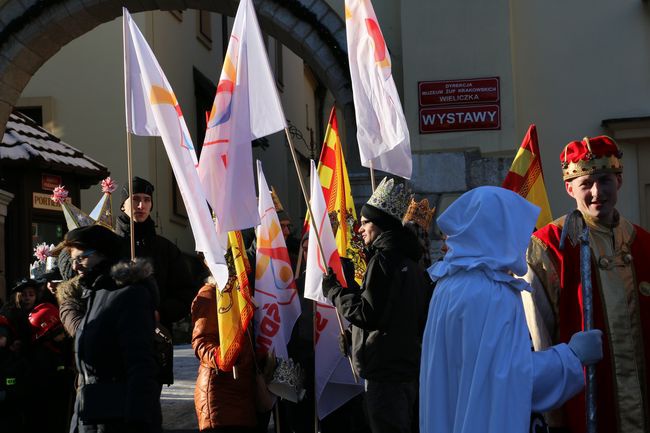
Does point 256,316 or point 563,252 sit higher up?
point 563,252

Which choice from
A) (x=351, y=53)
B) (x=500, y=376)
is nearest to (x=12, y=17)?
(x=351, y=53)

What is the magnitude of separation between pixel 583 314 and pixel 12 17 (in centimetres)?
795

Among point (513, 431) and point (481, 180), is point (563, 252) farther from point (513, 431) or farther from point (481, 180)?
point (481, 180)

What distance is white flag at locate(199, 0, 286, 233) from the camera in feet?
18.9

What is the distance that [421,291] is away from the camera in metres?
5.70

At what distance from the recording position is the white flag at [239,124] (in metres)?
5.77

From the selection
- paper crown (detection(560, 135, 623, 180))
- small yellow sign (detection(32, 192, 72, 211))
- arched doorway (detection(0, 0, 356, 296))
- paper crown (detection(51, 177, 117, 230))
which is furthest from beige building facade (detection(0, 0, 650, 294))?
paper crown (detection(560, 135, 623, 180))

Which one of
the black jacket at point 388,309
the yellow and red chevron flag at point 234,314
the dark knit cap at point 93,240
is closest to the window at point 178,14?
the yellow and red chevron flag at point 234,314

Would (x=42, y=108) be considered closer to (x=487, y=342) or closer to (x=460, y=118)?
(x=460, y=118)

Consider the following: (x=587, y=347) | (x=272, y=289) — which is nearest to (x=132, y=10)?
(x=272, y=289)

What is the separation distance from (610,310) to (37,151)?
11.6m

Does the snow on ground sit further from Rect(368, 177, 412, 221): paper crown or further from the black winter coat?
the black winter coat

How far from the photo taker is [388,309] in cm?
550

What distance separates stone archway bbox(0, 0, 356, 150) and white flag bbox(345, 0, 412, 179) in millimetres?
2853
